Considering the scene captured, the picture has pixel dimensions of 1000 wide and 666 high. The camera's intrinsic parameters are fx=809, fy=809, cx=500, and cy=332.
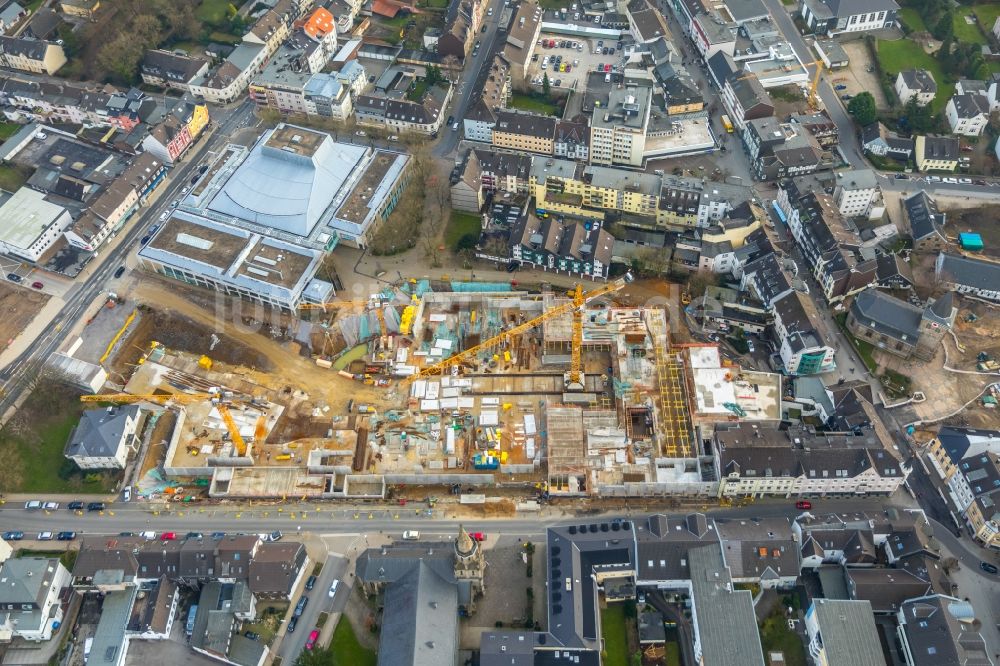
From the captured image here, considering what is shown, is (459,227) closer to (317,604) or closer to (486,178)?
(486,178)

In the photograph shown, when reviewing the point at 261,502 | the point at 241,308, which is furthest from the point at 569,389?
the point at 241,308

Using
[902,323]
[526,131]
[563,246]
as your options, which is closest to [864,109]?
[902,323]

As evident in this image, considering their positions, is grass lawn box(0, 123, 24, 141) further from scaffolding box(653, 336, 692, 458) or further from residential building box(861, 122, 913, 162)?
residential building box(861, 122, 913, 162)

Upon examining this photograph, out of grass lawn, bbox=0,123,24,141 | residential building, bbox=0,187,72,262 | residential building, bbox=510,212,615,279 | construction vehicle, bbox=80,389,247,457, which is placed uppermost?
grass lawn, bbox=0,123,24,141

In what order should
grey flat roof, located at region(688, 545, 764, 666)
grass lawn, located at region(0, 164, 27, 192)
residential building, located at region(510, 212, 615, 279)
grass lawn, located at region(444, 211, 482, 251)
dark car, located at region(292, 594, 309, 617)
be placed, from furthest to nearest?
grass lawn, located at region(0, 164, 27, 192)
grass lawn, located at region(444, 211, 482, 251)
residential building, located at region(510, 212, 615, 279)
dark car, located at region(292, 594, 309, 617)
grey flat roof, located at region(688, 545, 764, 666)

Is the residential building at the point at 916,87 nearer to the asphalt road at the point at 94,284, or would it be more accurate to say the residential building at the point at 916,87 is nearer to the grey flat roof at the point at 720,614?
the grey flat roof at the point at 720,614

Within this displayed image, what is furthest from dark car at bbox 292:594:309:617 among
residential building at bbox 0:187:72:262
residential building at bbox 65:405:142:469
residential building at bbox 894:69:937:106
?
residential building at bbox 894:69:937:106

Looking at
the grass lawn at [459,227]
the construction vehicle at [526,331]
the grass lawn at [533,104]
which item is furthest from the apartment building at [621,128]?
the construction vehicle at [526,331]
